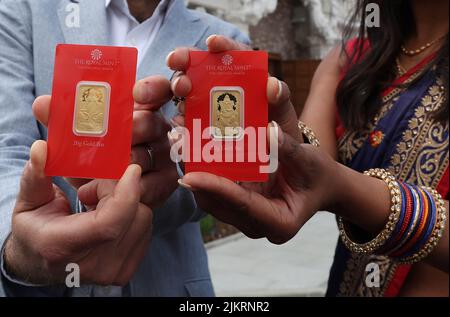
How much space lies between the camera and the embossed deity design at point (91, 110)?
31cm

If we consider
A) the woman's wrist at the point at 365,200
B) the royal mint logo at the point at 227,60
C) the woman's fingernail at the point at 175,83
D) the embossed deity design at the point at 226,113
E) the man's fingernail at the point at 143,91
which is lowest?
the woman's wrist at the point at 365,200

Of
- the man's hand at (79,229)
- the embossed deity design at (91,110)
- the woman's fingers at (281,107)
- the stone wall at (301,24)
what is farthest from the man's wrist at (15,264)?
the stone wall at (301,24)

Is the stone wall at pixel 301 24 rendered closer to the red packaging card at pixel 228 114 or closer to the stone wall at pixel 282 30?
the stone wall at pixel 282 30

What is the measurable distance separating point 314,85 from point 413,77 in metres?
0.14

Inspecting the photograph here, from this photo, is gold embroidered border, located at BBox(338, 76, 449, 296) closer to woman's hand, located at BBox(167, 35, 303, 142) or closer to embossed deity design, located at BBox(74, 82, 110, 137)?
woman's hand, located at BBox(167, 35, 303, 142)

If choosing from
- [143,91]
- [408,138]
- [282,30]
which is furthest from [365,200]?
[282,30]

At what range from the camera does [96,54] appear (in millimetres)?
322

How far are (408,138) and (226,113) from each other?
0.29 metres

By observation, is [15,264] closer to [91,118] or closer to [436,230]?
[91,118]

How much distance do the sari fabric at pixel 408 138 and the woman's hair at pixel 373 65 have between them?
0.03ft

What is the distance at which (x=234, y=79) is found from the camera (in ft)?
1.04

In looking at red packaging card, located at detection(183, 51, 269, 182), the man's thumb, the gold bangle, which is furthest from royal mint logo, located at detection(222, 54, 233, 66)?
the gold bangle

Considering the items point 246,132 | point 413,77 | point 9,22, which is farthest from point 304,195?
point 9,22
